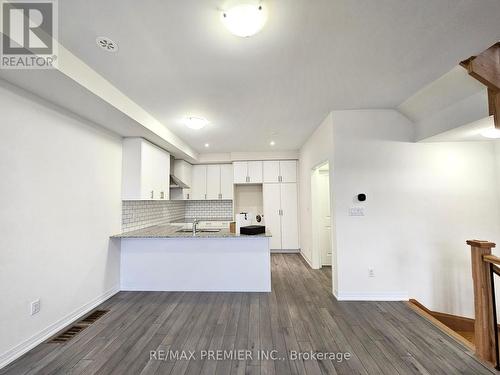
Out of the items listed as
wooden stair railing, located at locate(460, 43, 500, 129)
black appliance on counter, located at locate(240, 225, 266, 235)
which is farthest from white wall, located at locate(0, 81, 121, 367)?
wooden stair railing, located at locate(460, 43, 500, 129)

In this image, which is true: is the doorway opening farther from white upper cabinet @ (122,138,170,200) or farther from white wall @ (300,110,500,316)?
white upper cabinet @ (122,138,170,200)

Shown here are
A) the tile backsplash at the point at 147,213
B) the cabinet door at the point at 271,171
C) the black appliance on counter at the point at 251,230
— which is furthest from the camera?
the cabinet door at the point at 271,171

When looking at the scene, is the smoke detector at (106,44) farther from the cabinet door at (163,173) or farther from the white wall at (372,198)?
the white wall at (372,198)

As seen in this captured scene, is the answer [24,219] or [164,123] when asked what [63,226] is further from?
[164,123]

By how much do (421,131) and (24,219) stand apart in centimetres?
472

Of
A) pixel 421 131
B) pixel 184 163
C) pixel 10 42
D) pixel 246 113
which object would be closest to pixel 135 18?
pixel 10 42

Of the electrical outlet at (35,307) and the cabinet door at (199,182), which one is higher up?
the cabinet door at (199,182)

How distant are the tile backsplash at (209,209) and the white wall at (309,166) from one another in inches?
81.2

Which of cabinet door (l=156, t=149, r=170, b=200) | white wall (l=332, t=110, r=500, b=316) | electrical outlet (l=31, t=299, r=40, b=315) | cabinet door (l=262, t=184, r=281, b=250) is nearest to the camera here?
electrical outlet (l=31, t=299, r=40, b=315)

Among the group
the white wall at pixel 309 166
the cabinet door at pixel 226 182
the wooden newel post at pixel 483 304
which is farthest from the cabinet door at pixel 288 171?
the wooden newel post at pixel 483 304

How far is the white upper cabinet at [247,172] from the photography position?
5.58 m

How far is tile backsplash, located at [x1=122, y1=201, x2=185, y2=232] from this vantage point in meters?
3.54

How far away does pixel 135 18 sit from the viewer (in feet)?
4.61

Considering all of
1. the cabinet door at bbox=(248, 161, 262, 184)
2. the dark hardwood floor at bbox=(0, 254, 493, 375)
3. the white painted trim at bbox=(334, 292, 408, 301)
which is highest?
the cabinet door at bbox=(248, 161, 262, 184)
